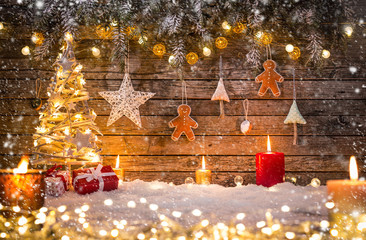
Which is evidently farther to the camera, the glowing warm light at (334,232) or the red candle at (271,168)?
the red candle at (271,168)

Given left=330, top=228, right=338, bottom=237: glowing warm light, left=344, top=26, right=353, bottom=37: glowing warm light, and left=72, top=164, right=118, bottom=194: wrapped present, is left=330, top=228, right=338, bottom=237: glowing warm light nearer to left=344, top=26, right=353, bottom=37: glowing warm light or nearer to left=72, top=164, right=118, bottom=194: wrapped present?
left=72, top=164, right=118, bottom=194: wrapped present

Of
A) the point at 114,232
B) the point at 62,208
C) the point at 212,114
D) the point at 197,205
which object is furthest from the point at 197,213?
the point at 212,114

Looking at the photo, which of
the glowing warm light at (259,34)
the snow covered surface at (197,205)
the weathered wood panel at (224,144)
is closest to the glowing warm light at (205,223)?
the snow covered surface at (197,205)

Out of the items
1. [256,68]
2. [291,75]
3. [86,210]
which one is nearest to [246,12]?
[256,68]

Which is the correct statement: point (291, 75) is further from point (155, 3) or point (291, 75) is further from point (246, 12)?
point (155, 3)

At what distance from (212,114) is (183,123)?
7.9 inches

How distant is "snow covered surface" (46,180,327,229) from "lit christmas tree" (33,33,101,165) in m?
0.21

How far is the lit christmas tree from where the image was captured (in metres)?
1.47

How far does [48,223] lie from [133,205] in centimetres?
37

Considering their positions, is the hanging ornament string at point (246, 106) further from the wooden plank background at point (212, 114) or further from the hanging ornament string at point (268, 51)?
the hanging ornament string at point (268, 51)

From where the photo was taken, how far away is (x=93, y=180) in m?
1.43

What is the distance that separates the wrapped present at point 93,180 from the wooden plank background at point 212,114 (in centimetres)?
36

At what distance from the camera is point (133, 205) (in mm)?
1331

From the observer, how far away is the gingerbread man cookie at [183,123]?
1.77 meters
